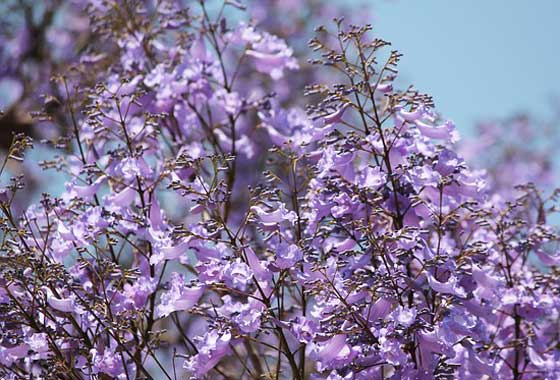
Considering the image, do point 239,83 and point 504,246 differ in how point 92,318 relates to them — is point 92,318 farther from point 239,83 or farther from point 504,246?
point 239,83

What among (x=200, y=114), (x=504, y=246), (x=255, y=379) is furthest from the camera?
(x=200, y=114)

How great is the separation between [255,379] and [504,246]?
0.91 m

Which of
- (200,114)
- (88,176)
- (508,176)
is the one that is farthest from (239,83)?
(88,176)

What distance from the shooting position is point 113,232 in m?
2.81

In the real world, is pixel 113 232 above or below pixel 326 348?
above

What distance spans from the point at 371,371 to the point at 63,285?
817 millimetres

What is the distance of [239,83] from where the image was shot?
6508mm

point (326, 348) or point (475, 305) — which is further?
point (475, 305)

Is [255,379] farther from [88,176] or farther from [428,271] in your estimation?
[88,176]

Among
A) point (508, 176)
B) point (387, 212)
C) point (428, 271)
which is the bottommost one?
point (428, 271)

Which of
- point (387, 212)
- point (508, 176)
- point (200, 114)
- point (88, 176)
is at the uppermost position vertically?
point (508, 176)

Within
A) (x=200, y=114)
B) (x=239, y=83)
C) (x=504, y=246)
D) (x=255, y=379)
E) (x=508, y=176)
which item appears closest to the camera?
(x=255, y=379)

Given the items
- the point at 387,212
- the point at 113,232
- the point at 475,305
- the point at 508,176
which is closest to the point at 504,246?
the point at 475,305

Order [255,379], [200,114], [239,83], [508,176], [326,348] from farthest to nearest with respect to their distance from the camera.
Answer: [508,176] → [239,83] → [200,114] → [255,379] → [326,348]
